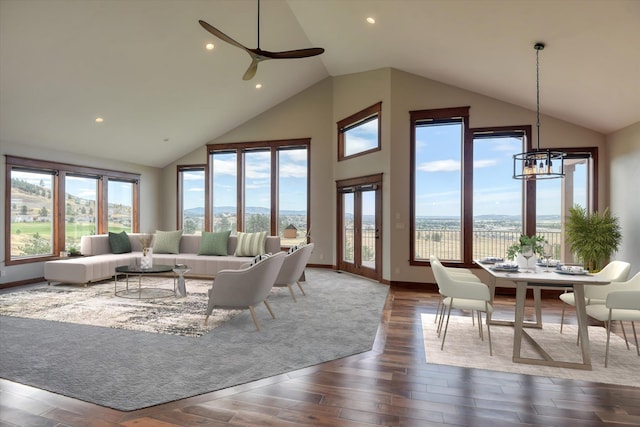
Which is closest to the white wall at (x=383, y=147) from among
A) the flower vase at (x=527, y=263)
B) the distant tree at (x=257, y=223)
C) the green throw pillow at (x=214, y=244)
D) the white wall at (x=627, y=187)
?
the white wall at (x=627, y=187)

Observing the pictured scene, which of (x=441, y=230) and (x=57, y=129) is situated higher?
(x=57, y=129)

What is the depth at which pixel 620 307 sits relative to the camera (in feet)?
10.1

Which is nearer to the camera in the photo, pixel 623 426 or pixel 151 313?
pixel 623 426

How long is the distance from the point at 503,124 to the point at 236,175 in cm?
618

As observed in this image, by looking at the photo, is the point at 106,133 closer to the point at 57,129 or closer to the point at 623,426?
the point at 57,129

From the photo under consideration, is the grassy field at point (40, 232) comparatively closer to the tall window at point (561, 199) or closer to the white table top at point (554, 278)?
the white table top at point (554, 278)

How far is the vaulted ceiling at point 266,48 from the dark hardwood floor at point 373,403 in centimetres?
329

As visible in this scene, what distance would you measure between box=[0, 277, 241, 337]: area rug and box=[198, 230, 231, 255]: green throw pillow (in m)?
0.96

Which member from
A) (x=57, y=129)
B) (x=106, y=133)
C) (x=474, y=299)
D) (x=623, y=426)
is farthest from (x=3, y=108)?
(x=623, y=426)

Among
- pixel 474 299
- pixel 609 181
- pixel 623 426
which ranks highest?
pixel 609 181

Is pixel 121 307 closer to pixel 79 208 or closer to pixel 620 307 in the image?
pixel 79 208

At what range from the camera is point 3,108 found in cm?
545

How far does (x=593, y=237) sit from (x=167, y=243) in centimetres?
760

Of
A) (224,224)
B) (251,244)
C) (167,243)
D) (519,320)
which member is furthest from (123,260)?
(519,320)
